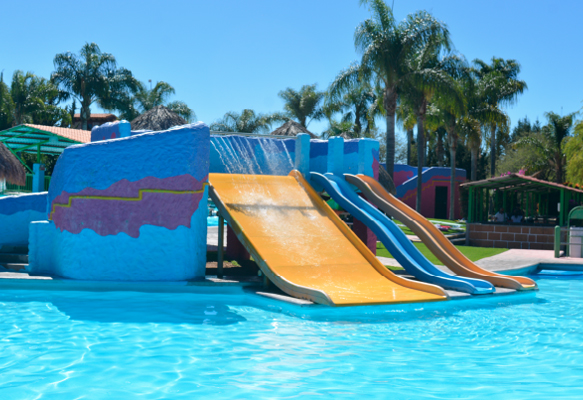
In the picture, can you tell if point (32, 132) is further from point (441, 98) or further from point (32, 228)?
point (441, 98)

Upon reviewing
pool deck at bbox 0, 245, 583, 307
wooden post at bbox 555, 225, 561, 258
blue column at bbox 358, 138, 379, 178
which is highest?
blue column at bbox 358, 138, 379, 178

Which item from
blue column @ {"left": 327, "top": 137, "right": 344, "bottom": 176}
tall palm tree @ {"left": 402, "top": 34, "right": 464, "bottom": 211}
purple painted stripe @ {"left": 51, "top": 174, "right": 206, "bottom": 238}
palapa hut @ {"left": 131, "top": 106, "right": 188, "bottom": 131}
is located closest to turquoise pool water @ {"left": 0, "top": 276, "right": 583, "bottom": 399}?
purple painted stripe @ {"left": 51, "top": 174, "right": 206, "bottom": 238}

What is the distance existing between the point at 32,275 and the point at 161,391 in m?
5.94

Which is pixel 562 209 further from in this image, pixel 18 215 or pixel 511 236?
pixel 18 215

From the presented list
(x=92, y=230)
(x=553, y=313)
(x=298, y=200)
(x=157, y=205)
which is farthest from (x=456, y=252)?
(x=92, y=230)

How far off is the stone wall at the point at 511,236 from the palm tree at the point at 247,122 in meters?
21.9

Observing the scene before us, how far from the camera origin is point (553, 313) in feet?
30.9

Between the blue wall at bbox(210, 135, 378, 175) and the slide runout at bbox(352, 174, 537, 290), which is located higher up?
the blue wall at bbox(210, 135, 378, 175)

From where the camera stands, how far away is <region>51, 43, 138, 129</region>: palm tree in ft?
136

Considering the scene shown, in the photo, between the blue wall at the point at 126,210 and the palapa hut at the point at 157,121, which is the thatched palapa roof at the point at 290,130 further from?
the blue wall at the point at 126,210

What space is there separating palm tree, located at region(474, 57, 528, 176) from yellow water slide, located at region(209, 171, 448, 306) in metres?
24.5

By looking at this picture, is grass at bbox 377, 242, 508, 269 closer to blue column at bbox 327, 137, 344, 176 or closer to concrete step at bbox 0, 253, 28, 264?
blue column at bbox 327, 137, 344, 176

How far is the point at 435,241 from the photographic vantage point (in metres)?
12.0

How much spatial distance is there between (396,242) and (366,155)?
3297mm
